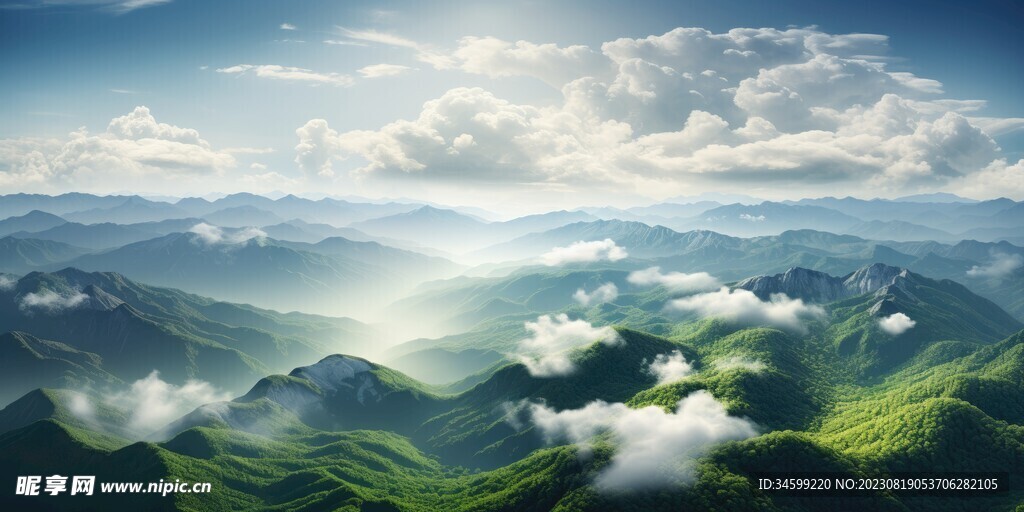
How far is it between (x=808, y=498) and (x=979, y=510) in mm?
62741

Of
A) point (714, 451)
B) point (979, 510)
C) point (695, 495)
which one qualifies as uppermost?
point (714, 451)

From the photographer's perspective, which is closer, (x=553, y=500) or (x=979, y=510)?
(x=979, y=510)

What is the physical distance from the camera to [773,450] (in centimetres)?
18825

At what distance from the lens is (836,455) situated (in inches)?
7559

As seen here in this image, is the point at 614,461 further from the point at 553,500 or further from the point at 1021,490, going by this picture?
the point at 1021,490

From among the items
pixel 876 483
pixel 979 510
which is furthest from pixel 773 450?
pixel 979 510

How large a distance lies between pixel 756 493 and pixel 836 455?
4262 centimetres

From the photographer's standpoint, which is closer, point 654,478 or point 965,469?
point 654,478

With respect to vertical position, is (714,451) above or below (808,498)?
above

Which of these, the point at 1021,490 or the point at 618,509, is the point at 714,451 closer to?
the point at 618,509

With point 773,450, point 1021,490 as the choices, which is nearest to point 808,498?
point 773,450

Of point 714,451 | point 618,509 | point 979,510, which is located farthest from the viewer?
point 714,451

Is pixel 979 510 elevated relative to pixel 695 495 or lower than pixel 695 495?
lower

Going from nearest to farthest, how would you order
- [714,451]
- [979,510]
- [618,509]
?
[618,509]
[979,510]
[714,451]
